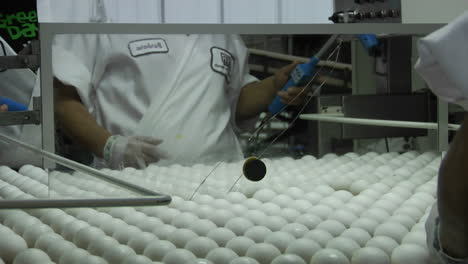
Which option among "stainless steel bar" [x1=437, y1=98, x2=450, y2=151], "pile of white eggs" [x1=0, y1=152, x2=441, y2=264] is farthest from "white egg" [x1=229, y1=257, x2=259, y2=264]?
"stainless steel bar" [x1=437, y1=98, x2=450, y2=151]

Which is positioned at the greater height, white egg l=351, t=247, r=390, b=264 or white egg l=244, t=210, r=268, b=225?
white egg l=244, t=210, r=268, b=225

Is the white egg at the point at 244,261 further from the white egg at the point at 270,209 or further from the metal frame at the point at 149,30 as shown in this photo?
the metal frame at the point at 149,30

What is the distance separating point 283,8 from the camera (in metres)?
3.72

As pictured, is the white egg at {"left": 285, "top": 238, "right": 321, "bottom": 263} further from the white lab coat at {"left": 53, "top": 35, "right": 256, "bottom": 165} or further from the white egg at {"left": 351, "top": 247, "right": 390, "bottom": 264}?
the white lab coat at {"left": 53, "top": 35, "right": 256, "bottom": 165}

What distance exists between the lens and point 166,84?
1007 millimetres

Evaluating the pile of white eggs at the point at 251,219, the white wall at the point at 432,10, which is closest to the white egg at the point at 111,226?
the pile of white eggs at the point at 251,219

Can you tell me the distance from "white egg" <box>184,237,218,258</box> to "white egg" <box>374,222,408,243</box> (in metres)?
0.27

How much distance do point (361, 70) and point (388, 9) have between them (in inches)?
38.7

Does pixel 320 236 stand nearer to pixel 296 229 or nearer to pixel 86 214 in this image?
pixel 296 229

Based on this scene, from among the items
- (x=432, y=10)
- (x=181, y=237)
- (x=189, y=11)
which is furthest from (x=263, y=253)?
(x=189, y=11)

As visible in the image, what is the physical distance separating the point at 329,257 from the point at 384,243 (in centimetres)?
11

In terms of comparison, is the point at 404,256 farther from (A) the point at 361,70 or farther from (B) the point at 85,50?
(B) the point at 85,50

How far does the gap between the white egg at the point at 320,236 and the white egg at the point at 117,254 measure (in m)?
0.28

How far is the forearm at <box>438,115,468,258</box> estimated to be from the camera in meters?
0.58
